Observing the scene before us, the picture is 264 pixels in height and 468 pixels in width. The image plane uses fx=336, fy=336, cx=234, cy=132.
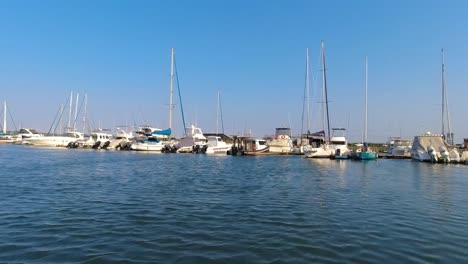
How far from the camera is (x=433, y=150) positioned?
49938 millimetres

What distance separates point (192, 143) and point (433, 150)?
44.0 m

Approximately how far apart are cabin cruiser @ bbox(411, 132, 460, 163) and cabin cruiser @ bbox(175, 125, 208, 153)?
38707 millimetres

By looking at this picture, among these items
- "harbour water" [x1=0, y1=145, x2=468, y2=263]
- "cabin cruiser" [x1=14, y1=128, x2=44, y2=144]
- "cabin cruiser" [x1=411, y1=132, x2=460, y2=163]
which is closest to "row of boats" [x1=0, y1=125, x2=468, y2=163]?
"cabin cruiser" [x1=411, y1=132, x2=460, y2=163]

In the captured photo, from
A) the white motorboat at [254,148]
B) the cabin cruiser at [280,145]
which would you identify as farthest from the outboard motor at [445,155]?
the white motorboat at [254,148]

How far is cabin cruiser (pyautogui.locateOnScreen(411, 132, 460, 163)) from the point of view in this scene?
161 ft

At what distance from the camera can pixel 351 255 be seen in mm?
8172

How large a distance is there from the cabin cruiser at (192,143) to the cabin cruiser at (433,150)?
38.7 metres

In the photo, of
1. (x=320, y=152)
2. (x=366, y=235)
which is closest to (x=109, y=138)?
(x=320, y=152)

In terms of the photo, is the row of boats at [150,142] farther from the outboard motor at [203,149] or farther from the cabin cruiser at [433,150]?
the cabin cruiser at [433,150]

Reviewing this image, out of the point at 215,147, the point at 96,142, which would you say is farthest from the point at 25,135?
the point at 215,147

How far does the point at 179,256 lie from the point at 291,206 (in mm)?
7836

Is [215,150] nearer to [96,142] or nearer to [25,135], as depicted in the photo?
[96,142]

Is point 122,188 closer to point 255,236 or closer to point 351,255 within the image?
point 255,236

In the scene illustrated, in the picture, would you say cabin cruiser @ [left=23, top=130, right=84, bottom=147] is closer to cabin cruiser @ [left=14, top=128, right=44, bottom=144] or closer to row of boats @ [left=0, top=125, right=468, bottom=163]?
row of boats @ [left=0, top=125, right=468, bottom=163]
